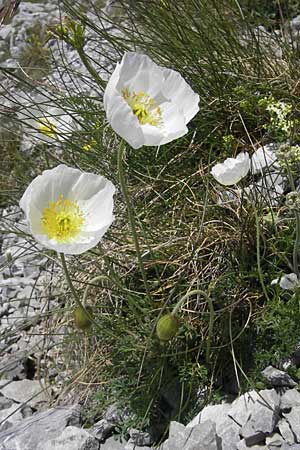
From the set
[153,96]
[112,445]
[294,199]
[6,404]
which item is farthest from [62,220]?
[6,404]

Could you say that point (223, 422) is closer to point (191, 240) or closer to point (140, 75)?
point (191, 240)

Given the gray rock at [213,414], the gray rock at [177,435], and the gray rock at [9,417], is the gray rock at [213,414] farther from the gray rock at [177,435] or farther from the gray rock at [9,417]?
the gray rock at [9,417]

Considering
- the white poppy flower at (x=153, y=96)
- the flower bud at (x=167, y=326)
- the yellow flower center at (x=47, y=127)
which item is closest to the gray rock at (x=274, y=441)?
the flower bud at (x=167, y=326)

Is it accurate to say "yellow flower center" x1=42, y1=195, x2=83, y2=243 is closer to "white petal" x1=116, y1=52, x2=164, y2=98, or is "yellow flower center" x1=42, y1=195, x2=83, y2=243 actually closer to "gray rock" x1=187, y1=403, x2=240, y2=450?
"white petal" x1=116, y1=52, x2=164, y2=98

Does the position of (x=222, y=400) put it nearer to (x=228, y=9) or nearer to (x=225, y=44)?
(x=225, y=44)

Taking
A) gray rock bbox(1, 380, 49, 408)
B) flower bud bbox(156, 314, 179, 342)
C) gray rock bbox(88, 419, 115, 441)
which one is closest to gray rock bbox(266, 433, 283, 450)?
flower bud bbox(156, 314, 179, 342)

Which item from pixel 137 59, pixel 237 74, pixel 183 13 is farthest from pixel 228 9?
pixel 137 59
